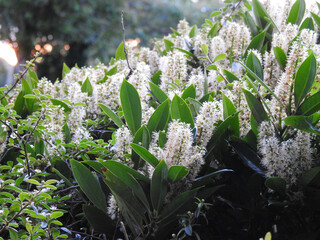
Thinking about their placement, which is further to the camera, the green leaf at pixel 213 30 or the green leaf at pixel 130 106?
the green leaf at pixel 213 30

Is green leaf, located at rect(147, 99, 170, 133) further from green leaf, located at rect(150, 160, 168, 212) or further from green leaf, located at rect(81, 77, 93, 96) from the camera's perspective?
green leaf, located at rect(81, 77, 93, 96)

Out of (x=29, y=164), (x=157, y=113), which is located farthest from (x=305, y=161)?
(x=29, y=164)

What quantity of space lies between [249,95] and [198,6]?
1802cm

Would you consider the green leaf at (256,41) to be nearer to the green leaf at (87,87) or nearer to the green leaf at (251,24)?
the green leaf at (251,24)

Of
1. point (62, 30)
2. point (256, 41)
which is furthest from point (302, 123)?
point (62, 30)

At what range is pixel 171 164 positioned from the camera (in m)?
1.37

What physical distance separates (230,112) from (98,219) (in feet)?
1.91

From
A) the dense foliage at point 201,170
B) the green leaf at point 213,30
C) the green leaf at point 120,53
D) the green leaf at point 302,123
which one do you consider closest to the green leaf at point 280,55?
the dense foliage at point 201,170

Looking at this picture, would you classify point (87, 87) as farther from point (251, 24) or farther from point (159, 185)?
point (159, 185)

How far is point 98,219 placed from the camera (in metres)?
1.48

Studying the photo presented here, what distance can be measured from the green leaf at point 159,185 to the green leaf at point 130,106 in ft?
1.07

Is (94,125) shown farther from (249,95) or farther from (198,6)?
(198,6)

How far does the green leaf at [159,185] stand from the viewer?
1.31 m

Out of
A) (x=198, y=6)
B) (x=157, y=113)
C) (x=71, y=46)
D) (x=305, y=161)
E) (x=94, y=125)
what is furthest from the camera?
(x=198, y=6)
